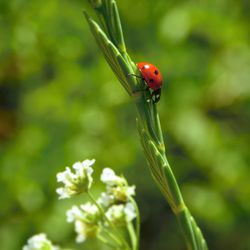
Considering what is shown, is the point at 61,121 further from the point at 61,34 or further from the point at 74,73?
the point at 61,34

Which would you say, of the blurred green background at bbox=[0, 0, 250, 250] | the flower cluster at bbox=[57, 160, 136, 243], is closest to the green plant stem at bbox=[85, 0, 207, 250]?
the flower cluster at bbox=[57, 160, 136, 243]

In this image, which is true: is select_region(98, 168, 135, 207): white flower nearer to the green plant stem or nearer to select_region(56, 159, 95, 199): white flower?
select_region(56, 159, 95, 199): white flower

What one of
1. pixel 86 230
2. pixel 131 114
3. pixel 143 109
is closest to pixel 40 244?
pixel 86 230

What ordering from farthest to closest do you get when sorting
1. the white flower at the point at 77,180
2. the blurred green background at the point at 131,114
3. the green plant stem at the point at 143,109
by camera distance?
the blurred green background at the point at 131,114
the white flower at the point at 77,180
the green plant stem at the point at 143,109

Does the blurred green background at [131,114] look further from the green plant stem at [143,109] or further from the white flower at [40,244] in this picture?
the green plant stem at [143,109]

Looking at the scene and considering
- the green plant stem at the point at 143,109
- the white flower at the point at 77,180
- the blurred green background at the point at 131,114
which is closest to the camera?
the green plant stem at the point at 143,109

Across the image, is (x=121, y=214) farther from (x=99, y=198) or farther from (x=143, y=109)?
(x=143, y=109)

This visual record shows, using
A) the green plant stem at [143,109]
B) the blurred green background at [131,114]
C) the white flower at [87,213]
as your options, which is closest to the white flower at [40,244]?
the white flower at [87,213]
